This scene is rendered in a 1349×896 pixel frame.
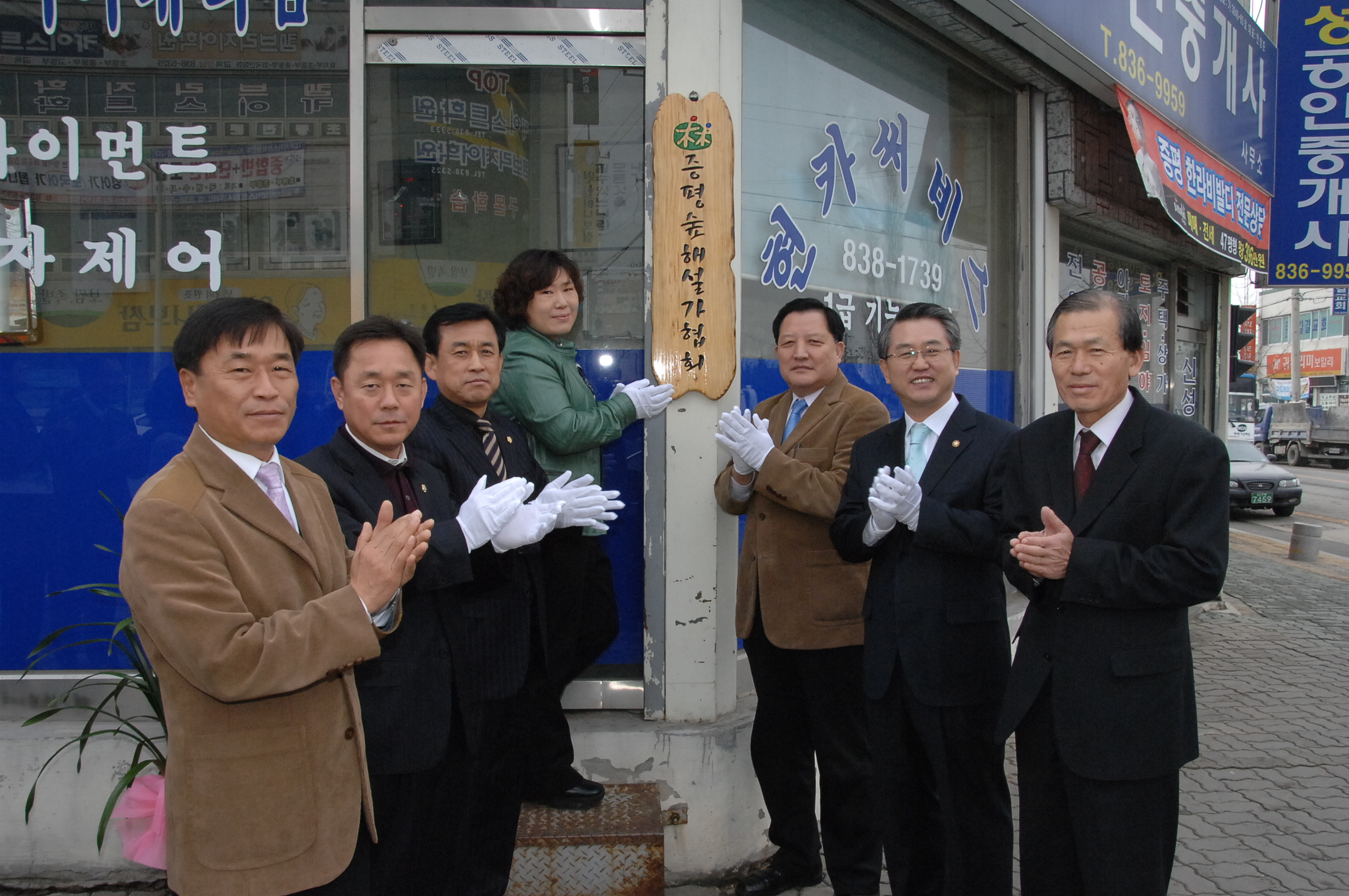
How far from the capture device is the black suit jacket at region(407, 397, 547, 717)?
2.14 meters

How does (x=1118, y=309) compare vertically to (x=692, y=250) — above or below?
below

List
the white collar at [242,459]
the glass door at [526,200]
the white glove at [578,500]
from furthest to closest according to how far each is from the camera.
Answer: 1. the glass door at [526,200]
2. the white glove at [578,500]
3. the white collar at [242,459]

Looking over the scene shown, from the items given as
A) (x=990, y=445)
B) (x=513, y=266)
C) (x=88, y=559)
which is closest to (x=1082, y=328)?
(x=990, y=445)

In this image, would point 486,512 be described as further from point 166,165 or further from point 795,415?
point 166,165

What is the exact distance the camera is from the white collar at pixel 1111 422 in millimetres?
2039

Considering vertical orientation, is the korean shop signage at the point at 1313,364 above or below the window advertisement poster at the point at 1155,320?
above

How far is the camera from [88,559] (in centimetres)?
318

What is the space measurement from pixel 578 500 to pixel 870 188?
106 inches

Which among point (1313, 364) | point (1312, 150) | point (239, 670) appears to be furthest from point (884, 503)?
point (1313, 364)

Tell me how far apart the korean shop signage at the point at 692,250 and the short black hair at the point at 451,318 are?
0.87 m

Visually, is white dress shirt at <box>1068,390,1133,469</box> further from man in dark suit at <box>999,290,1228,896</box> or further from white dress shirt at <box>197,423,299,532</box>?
white dress shirt at <box>197,423,299,532</box>

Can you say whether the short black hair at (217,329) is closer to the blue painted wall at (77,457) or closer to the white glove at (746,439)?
the white glove at (746,439)

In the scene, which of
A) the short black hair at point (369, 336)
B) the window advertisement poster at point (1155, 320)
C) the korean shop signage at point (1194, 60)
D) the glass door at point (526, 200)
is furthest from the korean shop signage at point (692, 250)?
the window advertisement poster at point (1155, 320)

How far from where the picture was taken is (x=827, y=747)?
2.71 metres
